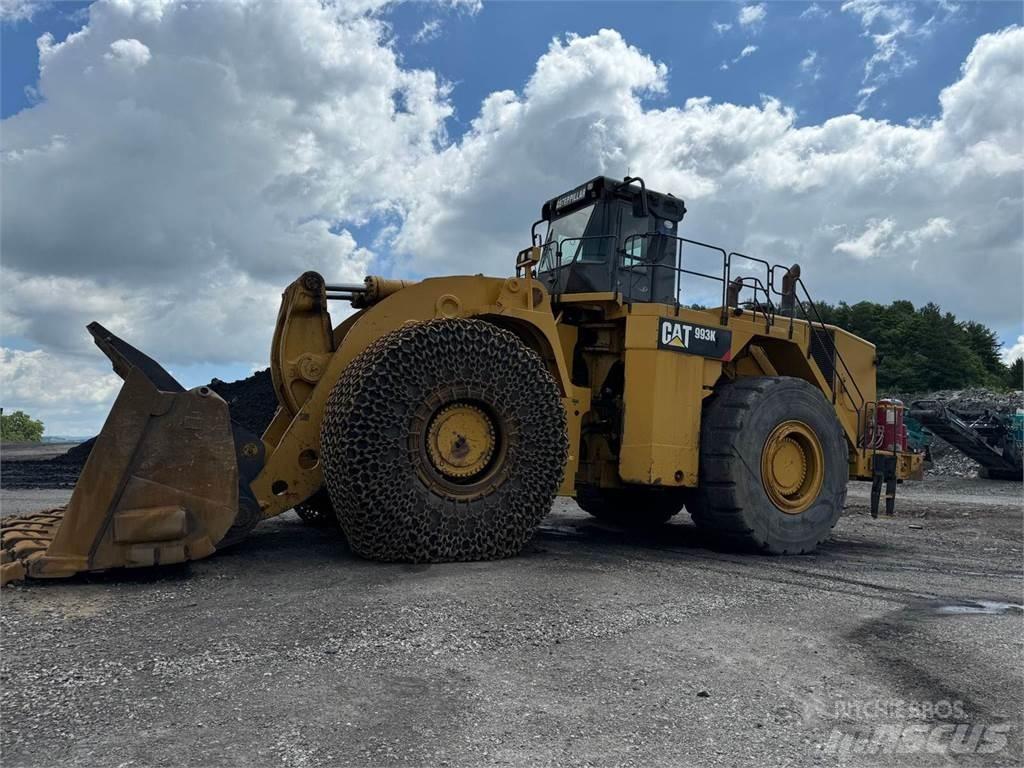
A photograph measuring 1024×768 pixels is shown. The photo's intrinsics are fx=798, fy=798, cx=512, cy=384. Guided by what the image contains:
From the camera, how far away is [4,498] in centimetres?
1233

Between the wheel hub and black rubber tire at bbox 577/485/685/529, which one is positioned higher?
the wheel hub

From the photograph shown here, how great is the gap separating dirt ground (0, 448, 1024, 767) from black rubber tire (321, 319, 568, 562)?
0.92ft

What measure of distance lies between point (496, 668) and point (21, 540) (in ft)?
11.4

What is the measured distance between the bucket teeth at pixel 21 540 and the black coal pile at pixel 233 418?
789 cm

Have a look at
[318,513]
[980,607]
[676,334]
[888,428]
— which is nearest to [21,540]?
[318,513]

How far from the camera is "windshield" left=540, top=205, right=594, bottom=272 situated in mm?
8633

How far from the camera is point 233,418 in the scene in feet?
46.7

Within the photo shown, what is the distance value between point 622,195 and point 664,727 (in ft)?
20.9

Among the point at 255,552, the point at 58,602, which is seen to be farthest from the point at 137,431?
the point at 255,552

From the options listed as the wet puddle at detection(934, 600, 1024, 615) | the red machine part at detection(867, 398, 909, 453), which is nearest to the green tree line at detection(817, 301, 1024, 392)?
the red machine part at detection(867, 398, 909, 453)

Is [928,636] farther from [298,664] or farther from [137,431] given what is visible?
[137,431]

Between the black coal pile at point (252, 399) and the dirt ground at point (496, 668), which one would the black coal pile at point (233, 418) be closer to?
the black coal pile at point (252, 399)

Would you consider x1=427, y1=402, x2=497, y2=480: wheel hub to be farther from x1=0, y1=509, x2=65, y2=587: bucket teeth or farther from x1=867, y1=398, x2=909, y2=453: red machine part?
x1=867, y1=398, x2=909, y2=453: red machine part

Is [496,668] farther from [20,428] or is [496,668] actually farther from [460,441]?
[20,428]
